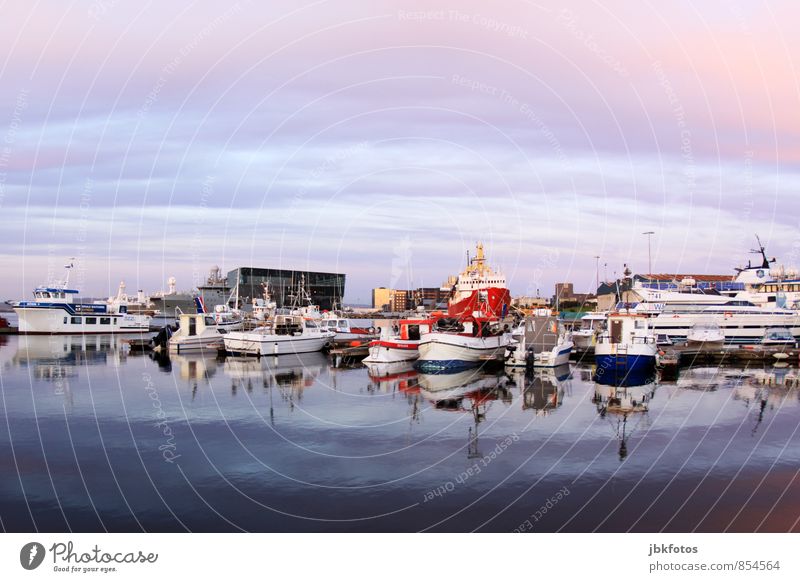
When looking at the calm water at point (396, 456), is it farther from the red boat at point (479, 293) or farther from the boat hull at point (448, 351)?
the red boat at point (479, 293)

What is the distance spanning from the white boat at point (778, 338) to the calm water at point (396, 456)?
24.0m

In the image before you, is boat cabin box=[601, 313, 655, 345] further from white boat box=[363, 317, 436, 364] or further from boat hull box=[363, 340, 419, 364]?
boat hull box=[363, 340, 419, 364]

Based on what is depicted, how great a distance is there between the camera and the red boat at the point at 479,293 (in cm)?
4948

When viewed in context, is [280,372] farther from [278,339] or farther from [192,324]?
[192,324]

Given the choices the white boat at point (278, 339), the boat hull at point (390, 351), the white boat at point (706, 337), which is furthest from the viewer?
the white boat at point (706, 337)

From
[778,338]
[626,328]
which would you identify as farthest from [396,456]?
[778,338]

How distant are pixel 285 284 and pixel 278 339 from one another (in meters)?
98.1

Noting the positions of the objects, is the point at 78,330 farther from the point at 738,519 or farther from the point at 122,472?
the point at 738,519

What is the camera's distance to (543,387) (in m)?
34.5

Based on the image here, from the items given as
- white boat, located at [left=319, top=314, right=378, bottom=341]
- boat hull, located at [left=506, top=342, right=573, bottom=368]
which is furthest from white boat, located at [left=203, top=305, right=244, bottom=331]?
boat hull, located at [left=506, top=342, right=573, bottom=368]

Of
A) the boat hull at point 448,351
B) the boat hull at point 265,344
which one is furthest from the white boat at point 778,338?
the boat hull at point 265,344

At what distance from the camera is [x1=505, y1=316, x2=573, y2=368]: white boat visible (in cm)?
4250

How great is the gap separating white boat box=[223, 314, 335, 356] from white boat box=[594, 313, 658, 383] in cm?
2475

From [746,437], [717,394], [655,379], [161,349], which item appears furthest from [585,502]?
[161,349]
